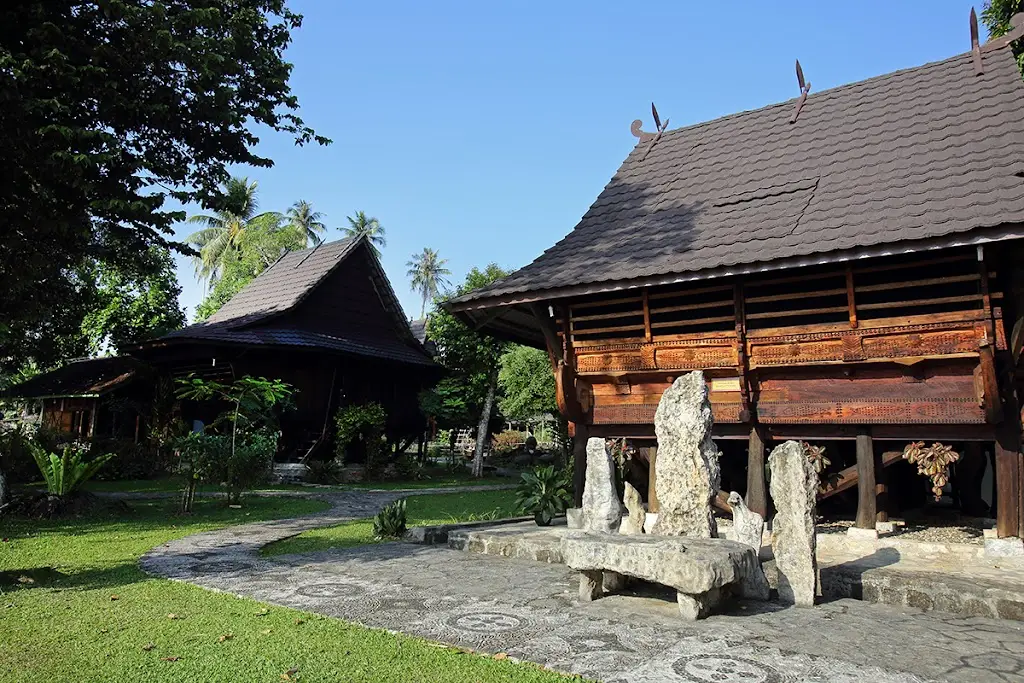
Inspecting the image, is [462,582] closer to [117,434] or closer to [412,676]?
[412,676]

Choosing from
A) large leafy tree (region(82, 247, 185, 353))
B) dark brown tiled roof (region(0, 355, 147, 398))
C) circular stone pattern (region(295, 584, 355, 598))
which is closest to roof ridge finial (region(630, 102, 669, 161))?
circular stone pattern (region(295, 584, 355, 598))

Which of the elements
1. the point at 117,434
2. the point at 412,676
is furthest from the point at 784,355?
the point at 117,434

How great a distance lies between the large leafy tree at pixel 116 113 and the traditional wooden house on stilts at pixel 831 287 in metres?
4.87

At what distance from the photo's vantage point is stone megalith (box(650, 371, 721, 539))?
629 cm

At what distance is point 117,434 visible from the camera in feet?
76.2

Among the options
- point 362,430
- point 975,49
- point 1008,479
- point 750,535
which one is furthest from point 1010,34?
point 362,430

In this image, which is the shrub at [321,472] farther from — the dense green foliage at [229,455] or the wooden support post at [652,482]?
the wooden support post at [652,482]

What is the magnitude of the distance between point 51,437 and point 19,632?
17115 mm

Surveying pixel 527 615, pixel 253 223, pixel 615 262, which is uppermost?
pixel 253 223

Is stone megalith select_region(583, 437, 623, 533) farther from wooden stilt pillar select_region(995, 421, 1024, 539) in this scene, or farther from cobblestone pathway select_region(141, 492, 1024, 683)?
wooden stilt pillar select_region(995, 421, 1024, 539)

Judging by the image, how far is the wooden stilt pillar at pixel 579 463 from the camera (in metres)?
9.82

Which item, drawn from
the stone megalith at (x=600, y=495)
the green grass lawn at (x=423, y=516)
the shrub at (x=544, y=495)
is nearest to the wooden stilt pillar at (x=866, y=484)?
the stone megalith at (x=600, y=495)

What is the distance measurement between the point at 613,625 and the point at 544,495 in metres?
4.98

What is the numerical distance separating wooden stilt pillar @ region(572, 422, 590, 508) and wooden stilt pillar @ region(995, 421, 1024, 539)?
466cm
